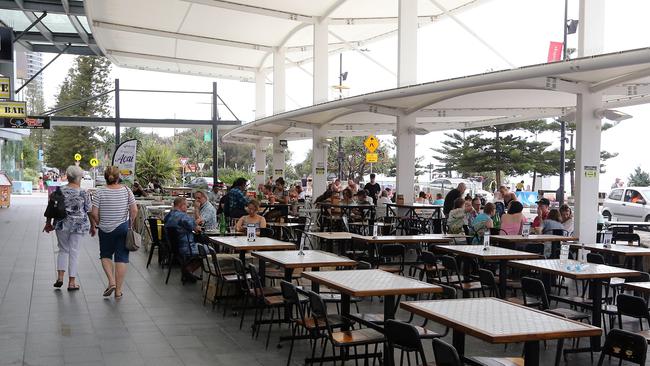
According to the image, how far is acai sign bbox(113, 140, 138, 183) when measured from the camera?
1609 centimetres

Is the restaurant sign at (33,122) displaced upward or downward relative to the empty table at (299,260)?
upward

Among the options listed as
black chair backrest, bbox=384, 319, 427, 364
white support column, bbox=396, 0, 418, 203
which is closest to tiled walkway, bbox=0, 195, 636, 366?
black chair backrest, bbox=384, 319, 427, 364

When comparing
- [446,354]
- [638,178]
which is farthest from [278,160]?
[638,178]

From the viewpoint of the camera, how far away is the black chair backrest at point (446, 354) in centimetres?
359

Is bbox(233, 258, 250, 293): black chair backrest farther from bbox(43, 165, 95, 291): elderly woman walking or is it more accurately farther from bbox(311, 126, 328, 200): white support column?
bbox(311, 126, 328, 200): white support column

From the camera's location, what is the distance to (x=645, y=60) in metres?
7.89

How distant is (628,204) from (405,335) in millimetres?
21473

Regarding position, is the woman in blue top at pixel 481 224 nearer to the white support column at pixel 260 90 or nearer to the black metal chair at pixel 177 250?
the black metal chair at pixel 177 250

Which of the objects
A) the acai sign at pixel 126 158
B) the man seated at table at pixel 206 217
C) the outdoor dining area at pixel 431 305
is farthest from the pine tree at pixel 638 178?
the man seated at table at pixel 206 217

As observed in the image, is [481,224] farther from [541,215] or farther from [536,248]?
[541,215]

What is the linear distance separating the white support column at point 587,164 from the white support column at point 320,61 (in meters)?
8.57

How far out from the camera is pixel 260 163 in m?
27.9

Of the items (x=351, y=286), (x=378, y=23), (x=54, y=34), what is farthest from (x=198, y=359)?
(x=54, y=34)

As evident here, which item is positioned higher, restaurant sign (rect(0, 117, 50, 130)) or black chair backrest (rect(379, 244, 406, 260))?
restaurant sign (rect(0, 117, 50, 130))
